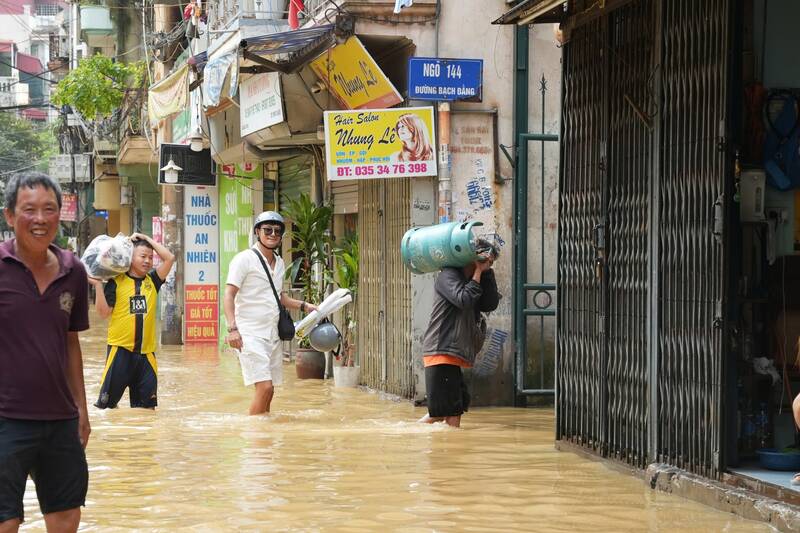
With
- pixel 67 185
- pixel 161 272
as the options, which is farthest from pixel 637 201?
pixel 67 185

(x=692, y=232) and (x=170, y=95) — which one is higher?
(x=170, y=95)

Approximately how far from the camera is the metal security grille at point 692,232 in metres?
6.88

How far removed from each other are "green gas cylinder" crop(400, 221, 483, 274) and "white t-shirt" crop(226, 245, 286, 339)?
1.22m

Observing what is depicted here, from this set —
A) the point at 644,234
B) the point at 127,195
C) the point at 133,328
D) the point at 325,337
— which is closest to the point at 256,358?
the point at 133,328

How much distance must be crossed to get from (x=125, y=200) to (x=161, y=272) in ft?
96.5

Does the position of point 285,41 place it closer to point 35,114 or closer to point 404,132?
point 404,132

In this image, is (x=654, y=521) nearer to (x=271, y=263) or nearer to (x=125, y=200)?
(x=271, y=263)

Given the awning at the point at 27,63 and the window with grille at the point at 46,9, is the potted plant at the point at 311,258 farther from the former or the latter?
the window with grille at the point at 46,9

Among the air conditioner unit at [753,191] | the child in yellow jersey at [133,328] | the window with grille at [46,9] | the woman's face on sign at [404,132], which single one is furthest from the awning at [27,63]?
the air conditioner unit at [753,191]

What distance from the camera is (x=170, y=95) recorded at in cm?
1753

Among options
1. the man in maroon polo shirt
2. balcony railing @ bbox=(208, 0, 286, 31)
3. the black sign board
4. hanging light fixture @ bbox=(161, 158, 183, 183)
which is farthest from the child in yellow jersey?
the black sign board

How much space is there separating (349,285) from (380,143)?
2849mm

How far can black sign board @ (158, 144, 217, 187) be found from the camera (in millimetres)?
21234

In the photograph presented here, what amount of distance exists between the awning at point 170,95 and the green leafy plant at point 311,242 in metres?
2.84
